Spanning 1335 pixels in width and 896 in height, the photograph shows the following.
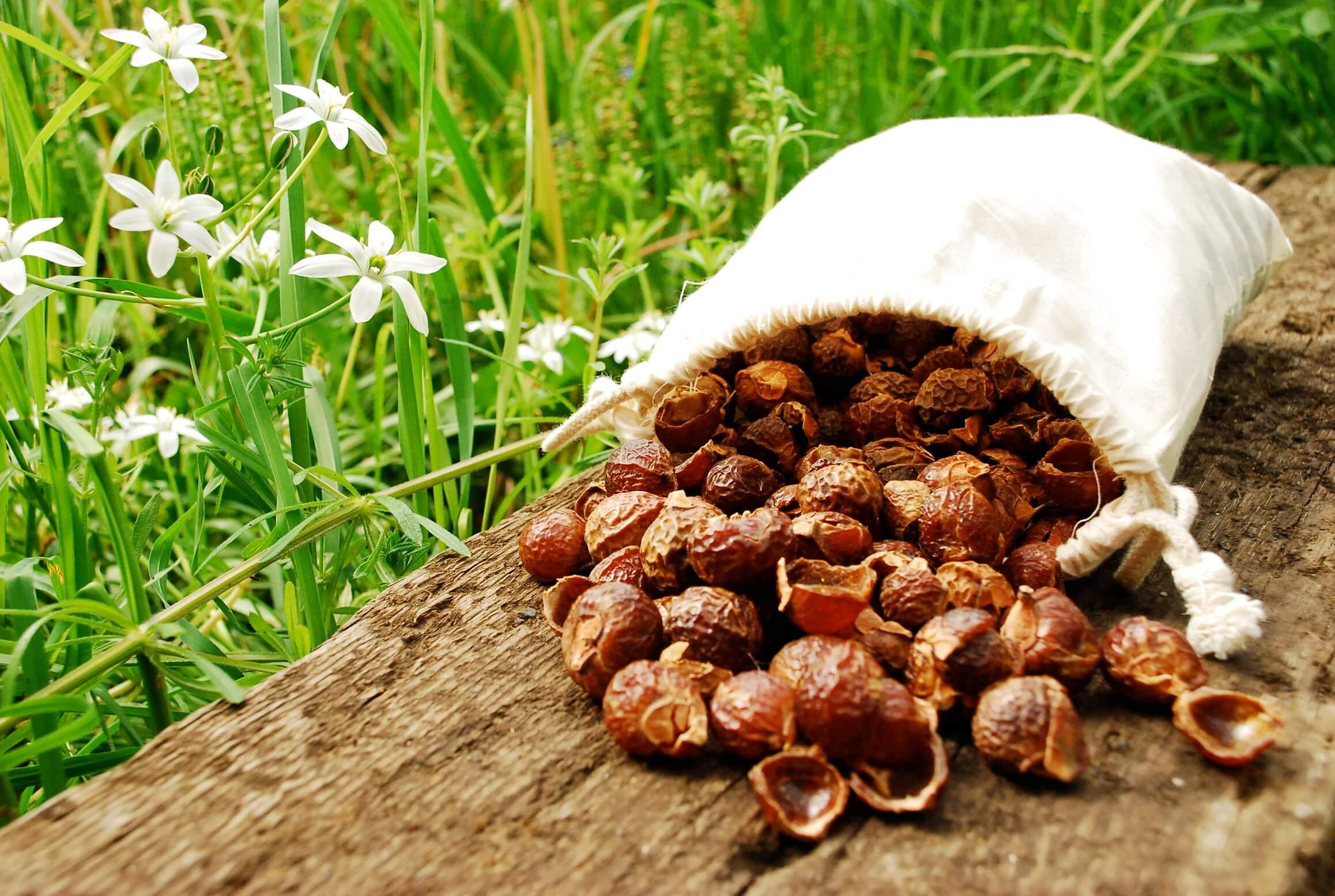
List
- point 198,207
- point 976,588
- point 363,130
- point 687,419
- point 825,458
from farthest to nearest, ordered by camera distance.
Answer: point 687,419 < point 825,458 < point 363,130 < point 976,588 < point 198,207

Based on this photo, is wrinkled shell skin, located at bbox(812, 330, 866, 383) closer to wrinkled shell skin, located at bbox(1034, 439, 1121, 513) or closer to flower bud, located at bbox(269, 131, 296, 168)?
wrinkled shell skin, located at bbox(1034, 439, 1121, 513)

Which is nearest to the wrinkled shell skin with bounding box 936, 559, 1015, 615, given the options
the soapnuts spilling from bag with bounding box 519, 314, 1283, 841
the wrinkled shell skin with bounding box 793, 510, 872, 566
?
the soapnuts spilling from bag with bounding box 519, 314, 1283, 841

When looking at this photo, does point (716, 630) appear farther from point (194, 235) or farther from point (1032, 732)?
point (194, 235)

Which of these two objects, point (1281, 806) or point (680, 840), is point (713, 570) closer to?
point (680, 840)

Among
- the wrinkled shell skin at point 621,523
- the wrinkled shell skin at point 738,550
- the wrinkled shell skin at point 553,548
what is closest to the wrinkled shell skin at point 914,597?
the wrinkled shell skin at point 738,550

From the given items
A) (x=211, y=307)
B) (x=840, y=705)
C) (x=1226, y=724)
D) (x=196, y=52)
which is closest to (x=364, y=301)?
(x=211, y=307)

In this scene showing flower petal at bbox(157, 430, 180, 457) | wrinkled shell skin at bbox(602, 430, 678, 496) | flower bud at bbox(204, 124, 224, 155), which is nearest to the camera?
flower bud at bbox(204, 124, 224, 155)
